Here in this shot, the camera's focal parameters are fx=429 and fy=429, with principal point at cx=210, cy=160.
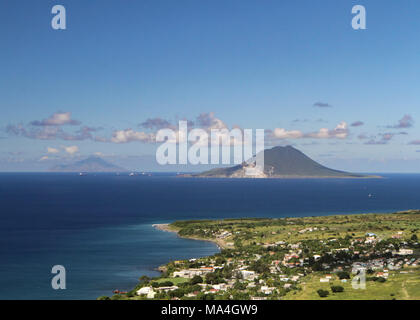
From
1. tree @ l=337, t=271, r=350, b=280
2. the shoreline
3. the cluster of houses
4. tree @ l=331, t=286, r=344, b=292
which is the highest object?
tree @ l=331, t=286, r=344, b=292

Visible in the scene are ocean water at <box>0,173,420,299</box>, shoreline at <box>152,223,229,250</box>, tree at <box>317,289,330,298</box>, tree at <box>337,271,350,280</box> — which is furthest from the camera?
shoreline at <box>152,223,229,250</box>

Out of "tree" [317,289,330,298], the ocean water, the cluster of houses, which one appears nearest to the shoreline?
the ocean water

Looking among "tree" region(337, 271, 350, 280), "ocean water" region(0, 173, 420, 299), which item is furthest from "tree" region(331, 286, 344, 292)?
"ocean water" region(0, 173, 420, 299)

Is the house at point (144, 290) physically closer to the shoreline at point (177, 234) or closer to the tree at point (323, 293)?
the tree at point (323, 293)

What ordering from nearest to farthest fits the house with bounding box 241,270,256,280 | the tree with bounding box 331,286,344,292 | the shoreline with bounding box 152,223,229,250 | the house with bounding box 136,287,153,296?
the tree with bounding box 331,286,344,292 < the house with bounding box 136,287,153,296 < the house with bounding box 241,270,256,280 < the shoreline with bounding box 152,223,229,250

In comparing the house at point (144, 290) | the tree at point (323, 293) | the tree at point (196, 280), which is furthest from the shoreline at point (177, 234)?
the tree at point (323, 293)

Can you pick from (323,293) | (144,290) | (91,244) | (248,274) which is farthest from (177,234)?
(323,293)

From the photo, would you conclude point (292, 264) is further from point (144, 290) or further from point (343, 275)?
point (144, 290)

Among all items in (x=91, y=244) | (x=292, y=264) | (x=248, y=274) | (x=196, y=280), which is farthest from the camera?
(x=91, y=244)

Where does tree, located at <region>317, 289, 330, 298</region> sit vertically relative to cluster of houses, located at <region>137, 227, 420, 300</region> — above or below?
above

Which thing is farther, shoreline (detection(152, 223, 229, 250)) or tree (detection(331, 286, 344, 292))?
shoreline (detection(152, 223, 229, 250))

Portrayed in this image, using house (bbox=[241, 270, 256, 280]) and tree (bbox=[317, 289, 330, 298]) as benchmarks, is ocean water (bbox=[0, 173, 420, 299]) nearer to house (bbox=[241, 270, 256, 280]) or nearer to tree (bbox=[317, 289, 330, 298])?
house (bbox=[241, 270, 256, 280])
